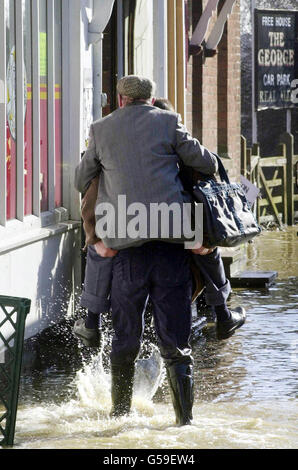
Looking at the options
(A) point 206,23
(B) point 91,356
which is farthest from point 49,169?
(A) point 206,23

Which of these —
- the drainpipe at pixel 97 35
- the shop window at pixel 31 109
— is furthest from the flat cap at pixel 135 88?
the drainpipe at pixel 97 35

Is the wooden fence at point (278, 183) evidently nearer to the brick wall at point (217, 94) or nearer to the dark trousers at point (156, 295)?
the brick wall at point (217, 94)

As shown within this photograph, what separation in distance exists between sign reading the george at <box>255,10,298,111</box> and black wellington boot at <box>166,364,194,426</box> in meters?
15.6

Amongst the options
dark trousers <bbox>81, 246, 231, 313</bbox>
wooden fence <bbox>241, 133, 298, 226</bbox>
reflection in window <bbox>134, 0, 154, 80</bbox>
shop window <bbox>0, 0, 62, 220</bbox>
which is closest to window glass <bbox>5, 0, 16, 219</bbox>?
shop window <bbox>0, 0, 62, 220</bbox>

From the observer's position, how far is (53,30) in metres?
9.41

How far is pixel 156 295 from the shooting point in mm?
6309

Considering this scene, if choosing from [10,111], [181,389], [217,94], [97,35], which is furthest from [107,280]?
[217,94]

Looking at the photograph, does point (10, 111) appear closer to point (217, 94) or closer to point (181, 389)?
point (181, 389)

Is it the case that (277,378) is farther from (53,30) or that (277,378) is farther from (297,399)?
(53,30)

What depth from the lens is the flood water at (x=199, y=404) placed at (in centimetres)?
620

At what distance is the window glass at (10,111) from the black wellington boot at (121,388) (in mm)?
2255

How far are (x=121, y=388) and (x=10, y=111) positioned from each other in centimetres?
261

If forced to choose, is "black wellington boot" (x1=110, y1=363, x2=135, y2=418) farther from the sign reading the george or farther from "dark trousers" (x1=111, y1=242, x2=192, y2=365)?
the sign reading the george

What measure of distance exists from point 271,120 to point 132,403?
51.1 feet
